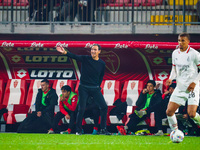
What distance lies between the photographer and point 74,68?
467 inches

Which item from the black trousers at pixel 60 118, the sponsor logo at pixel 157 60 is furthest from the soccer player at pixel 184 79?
the sponsor logo at pixel 157 60

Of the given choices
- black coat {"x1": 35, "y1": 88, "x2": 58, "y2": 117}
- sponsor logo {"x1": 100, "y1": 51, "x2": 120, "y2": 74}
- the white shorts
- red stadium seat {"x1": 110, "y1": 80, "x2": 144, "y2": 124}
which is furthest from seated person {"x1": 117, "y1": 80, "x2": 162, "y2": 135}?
the white shorts

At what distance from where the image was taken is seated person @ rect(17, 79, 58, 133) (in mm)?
10664

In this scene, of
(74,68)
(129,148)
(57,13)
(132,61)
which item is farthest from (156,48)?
(129,148)

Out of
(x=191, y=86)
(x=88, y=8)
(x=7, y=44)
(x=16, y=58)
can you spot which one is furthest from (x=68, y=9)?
(x=191, y=86)

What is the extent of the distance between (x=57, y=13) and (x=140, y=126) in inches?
154

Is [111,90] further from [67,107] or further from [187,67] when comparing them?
[187,67]

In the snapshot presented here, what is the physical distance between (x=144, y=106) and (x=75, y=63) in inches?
87.6

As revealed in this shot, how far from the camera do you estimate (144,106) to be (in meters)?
10.6

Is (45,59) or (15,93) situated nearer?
(15,93)

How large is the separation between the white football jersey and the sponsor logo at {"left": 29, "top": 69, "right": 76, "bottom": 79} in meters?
4.48

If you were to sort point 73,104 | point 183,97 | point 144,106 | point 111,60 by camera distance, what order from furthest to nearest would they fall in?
1. point 111,60
2. point 144,106
3. point 73,104
4. point 183,97

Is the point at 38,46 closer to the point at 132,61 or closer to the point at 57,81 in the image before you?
the point at 57,81

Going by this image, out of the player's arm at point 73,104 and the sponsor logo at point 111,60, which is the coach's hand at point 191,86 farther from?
the sponsor logo at point 111,60
